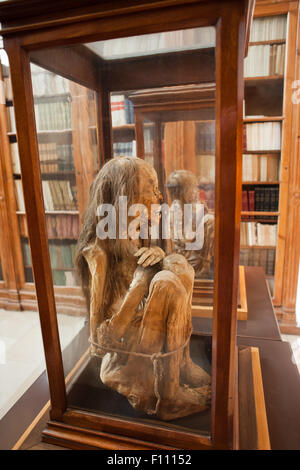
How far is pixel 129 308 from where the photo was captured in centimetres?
96

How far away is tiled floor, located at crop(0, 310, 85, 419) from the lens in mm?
1961

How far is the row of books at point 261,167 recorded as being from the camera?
8.66 feet

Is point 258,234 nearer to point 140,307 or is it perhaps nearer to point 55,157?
point 140,307

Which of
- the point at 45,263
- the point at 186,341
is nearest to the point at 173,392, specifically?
the point at 186,341

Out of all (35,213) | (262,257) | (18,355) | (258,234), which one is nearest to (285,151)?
(258,234)

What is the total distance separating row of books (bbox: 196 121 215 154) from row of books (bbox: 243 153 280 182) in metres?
1.96

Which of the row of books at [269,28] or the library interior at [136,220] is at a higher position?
the row of books at [269,28]

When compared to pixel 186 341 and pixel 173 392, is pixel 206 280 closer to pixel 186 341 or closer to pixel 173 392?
pixel 186 341

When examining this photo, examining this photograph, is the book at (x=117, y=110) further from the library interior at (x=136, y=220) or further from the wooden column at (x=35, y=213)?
the wooden column at (x=35, y=213)

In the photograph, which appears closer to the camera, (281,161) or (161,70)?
(161,70)

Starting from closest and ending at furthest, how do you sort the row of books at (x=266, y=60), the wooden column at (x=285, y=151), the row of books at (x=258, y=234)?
the wooden column at (x=285, y=151), the row of books at (x=266, y=60), the row of books at (x=258, y=234)

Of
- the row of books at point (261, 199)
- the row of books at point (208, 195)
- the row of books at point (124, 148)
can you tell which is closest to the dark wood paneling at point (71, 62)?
the row of books at point (124, 148)

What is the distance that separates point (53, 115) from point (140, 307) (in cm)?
59

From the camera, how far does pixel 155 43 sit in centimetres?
80
